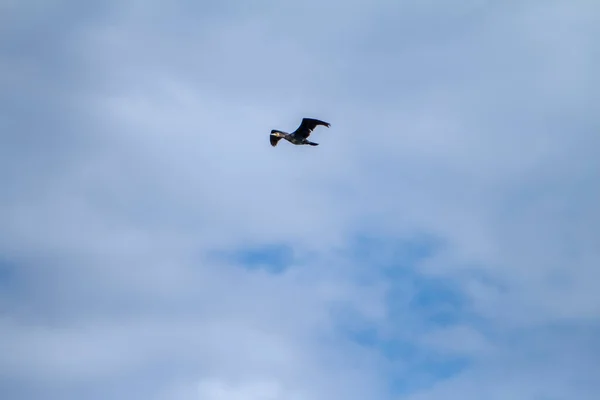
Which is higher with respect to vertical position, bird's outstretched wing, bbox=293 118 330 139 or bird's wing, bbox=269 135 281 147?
bird's wing, bbox=269 135 281 147

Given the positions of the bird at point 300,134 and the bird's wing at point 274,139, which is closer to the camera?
the bird at point 300,134

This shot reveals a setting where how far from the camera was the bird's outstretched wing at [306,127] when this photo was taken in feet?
324

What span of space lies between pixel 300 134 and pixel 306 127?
127 cm

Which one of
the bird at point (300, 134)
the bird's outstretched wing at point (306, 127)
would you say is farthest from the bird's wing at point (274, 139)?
the bird's outstretched wing at point (306, 127)

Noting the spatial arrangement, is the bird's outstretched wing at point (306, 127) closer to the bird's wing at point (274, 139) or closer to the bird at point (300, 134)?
the bird at point (300, 134)

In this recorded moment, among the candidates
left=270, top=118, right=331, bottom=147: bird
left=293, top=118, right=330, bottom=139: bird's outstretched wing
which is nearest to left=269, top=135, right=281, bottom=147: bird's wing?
left=270, top=118, right=331, bottom=147: bird

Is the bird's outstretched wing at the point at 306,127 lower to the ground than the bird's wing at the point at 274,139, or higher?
lower

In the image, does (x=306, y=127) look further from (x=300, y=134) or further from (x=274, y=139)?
(x=274, y=139)

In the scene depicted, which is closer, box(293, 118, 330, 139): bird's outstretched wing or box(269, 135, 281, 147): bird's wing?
box(293, 118, 330, 139): bird's outstretched wing

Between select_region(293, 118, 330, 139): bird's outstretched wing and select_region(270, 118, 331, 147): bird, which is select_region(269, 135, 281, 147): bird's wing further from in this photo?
select_region(293, 118, 330, 139): bird's outstretched wing

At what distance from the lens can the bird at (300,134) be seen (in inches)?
3910

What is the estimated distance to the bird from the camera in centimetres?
9931

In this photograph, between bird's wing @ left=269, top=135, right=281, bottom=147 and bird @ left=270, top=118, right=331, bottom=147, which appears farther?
bird's wing @ left=269, top=135, right=281, bottom=147

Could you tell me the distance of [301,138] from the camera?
101875mm
